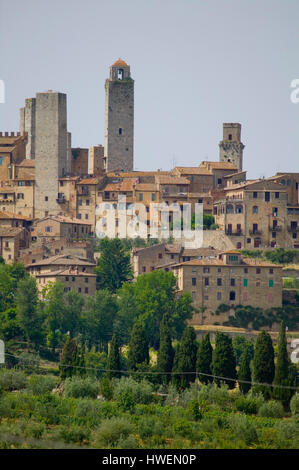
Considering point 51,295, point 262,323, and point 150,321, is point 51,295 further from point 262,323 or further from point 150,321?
point 262,323

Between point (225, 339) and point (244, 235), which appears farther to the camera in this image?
point (244, 235)

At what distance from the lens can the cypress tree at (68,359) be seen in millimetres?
76594

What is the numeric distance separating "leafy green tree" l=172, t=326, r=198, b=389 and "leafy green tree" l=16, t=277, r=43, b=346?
12.6m

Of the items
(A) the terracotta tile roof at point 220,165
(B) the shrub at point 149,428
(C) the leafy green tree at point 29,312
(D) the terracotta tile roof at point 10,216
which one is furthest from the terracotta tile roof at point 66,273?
(B) the shrub at point 149,428

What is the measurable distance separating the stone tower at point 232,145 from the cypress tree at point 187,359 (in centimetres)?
3819

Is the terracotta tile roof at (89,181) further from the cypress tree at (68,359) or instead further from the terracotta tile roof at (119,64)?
the cypress tree at (68,359)

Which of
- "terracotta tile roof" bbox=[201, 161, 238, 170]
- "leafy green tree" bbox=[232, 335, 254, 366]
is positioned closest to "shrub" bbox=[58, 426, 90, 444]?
"leafy green tree" bbox=[232, 335, 254, 366]

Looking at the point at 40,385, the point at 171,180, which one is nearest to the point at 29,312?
the point at 40,385

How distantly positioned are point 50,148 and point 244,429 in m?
50.4

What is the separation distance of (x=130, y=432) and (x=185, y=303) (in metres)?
29.0
